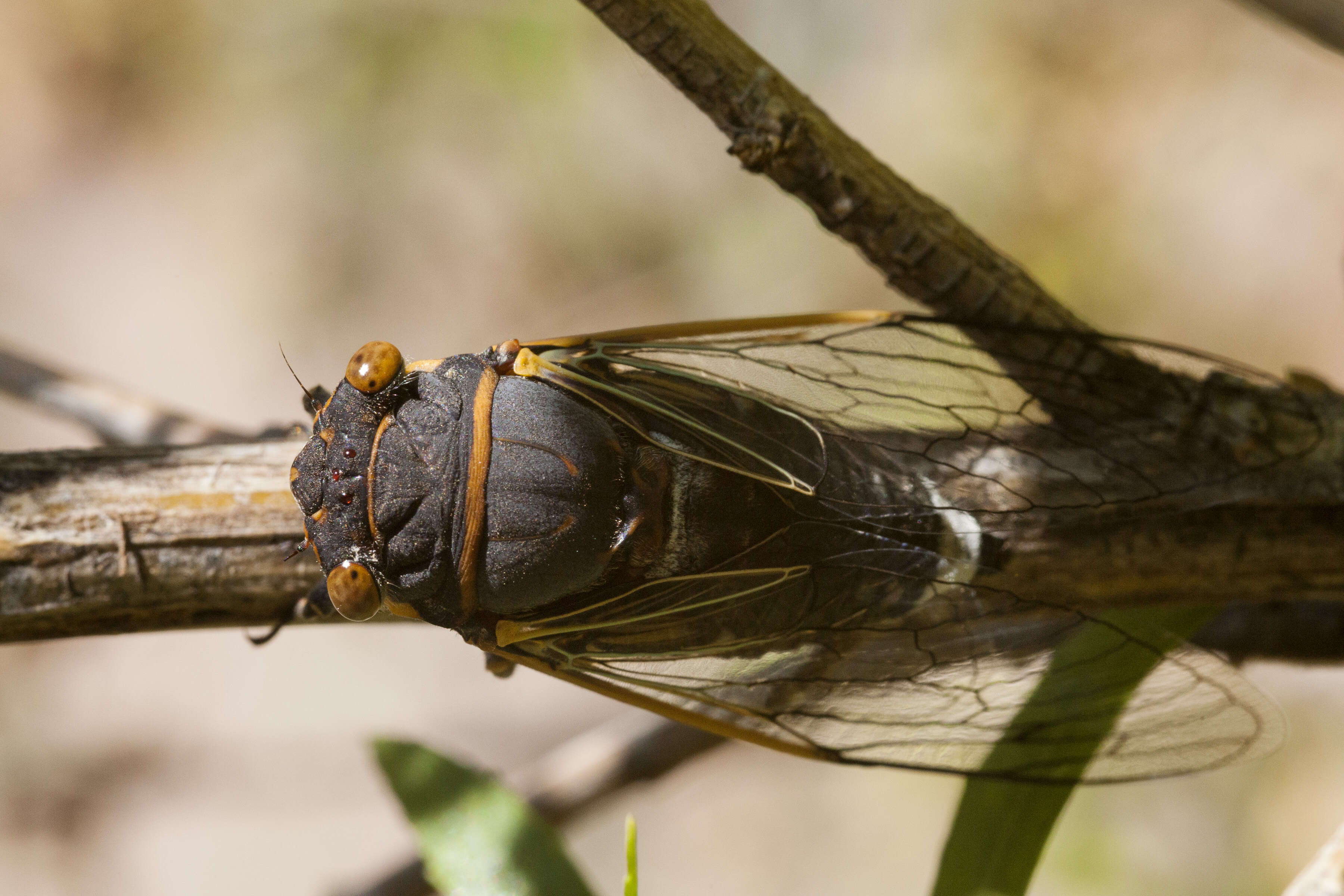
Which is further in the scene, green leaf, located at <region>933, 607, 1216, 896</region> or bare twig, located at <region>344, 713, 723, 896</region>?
bare twig, located at <region>344, 713, 723, 896</region>

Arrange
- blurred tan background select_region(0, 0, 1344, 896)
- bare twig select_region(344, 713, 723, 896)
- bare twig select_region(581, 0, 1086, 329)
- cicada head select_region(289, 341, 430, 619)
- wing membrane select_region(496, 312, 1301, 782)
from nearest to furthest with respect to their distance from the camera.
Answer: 1. bare twig select_region(581, 0, 1086, 329)
2. cicada head select_region(289, 341, 430, 619)
3. wing membrane select_region(496, 312, 1301, 782)
4. bare twig select_region(344, 713, 723, 896)
5. blurred tan background select_region(0, 0, 1344, 896)

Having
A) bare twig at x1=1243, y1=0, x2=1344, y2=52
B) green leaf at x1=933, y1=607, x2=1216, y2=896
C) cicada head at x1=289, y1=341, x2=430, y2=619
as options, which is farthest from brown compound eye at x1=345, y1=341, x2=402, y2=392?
bare twig at x1=1243, y1=0, x2=1344, y2=52

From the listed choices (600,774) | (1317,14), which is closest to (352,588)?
(600,774)

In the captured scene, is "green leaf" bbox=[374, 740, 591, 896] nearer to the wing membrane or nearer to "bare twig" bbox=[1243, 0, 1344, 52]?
the wing membrane

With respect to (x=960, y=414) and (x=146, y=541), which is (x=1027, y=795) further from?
(x=146, y=541)

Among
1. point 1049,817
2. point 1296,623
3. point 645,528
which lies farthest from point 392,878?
point 1296,623

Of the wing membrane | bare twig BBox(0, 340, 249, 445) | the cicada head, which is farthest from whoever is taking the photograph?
bare twig BBox(0, 340, 249, 445)

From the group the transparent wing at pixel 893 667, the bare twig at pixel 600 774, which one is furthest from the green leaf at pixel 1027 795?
the bare twig at pixel 600 774
